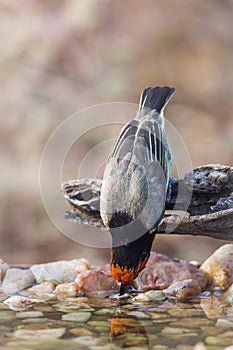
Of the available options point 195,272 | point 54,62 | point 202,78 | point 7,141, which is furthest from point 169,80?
point 195,272

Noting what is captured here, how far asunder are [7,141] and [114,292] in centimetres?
400

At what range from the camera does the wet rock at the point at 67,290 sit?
9.98ft

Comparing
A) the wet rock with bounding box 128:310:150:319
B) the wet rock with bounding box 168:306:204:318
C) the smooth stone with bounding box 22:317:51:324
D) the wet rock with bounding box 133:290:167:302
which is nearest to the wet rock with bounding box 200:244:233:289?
the wet rock with bounding box 133:290:167:302

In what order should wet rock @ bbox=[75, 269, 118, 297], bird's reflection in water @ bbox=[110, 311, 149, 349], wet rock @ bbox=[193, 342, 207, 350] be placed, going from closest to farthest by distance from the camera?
wet rock @ bbox=[193, 342, 207, 350] → bird's reflection in water @ bbox=[110, 311, 149, 349] → wet rock @ bbox=[75, 269, 118, 297]

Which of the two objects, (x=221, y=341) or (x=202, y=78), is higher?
(x=202, y=78)

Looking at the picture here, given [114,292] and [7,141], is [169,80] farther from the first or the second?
[114,292]

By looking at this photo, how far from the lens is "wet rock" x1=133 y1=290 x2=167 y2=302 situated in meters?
2.94

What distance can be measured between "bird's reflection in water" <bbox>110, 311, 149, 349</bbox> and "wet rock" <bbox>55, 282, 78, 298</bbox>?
36 cm

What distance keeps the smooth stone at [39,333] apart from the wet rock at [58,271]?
790 millimetres

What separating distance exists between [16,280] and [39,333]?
0.83 meters

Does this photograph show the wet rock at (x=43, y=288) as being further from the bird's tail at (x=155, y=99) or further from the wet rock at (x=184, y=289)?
the bird's tail at (x=155, y=99)

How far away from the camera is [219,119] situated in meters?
6.67

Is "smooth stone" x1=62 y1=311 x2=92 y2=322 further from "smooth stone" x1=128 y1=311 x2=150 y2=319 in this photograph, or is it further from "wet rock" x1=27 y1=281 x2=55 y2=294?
"wet rock" x1=27 y1=281 x2=55 y2=294

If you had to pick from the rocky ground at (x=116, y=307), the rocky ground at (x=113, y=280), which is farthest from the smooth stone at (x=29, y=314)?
the rocky ground at (x=113, y=280)
